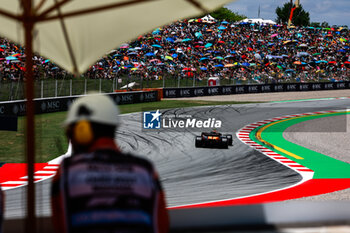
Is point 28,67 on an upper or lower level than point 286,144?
upper

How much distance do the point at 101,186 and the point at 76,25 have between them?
169 cm

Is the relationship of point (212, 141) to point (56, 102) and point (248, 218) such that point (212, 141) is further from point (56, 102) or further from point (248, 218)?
point (248, 218)

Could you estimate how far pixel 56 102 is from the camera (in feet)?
69.7

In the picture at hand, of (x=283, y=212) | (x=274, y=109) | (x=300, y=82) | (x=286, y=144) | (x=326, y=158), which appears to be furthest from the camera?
(x=300, y=82)

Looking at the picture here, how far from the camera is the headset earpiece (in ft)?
6.26

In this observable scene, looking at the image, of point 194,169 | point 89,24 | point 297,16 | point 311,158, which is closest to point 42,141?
point 194,169

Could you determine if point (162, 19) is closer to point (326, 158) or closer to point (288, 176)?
point (288, 176)

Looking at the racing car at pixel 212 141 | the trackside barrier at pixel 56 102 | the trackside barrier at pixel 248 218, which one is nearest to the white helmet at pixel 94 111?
the trackside barrier at pixel 248 218

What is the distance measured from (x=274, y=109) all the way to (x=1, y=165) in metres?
17.8

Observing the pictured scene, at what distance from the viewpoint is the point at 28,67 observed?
259cm

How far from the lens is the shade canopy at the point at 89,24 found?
294cm

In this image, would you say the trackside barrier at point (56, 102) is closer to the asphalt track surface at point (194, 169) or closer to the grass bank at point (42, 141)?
the grass bank at point (42, 141)

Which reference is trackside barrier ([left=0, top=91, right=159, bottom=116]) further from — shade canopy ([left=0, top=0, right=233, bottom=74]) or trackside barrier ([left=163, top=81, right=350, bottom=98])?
shade canopy ([left=0, top=0, right=233, bottom=74])

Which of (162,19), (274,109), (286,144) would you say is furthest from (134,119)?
(162,19)
